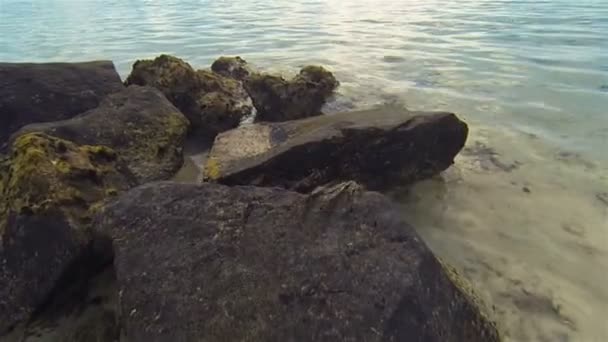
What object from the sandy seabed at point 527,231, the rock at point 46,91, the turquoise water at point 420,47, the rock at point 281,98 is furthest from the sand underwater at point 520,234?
the rock at point 46,91

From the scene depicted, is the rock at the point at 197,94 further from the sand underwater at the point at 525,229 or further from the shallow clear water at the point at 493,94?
the shallow clear water at the point at 493,94

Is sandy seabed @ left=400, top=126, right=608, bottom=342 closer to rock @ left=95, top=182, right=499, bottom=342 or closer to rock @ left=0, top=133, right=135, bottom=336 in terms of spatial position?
rock @ left=95, top=182, right=499, bottom=342

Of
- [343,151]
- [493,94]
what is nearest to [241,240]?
[343,151]

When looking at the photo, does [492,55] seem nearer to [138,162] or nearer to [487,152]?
[487,152]

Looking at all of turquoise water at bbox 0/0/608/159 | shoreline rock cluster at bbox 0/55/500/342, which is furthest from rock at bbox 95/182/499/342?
turquoise water at bbox 0/0/608/159

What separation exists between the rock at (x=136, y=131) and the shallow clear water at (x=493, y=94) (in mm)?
2760

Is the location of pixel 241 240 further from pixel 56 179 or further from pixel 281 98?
pixel 281 98

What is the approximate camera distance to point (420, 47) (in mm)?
12016

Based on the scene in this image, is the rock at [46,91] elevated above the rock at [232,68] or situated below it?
above

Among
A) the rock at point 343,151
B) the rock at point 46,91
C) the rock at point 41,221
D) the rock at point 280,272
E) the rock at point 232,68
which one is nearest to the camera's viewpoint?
the rock at point 280,272

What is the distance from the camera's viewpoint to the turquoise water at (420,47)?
7383 millimetres

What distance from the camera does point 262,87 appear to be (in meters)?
7.31

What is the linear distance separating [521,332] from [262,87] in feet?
17.5

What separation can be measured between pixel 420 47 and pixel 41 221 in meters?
10.8
